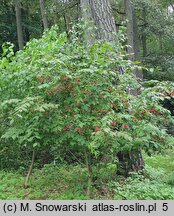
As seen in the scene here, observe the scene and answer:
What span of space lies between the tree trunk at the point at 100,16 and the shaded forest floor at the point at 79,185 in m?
2.45

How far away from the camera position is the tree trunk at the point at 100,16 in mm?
5332

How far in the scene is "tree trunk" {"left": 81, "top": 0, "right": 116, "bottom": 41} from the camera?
17.5 feet

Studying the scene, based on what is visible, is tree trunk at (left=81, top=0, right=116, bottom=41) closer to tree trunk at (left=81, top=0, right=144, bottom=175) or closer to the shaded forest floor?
tree trunk at (left=81, top=0, right=144, bottom=175)

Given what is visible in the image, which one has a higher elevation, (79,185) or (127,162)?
(127,162)

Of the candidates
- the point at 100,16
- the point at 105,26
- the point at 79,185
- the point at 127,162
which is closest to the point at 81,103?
the point at 79,185

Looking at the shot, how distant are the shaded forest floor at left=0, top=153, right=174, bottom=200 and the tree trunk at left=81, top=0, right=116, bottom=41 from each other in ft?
8.05

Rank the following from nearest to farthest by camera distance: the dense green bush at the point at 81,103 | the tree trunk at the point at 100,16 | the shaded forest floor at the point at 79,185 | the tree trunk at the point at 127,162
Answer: the dense green bush at the point at 81,103 < the shaded forest floor at the point at 79,185 < the tree trunk at the point at 127,162 < the tree trunk at the point at 100,16

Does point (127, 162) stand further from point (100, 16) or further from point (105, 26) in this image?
point (100, 16)

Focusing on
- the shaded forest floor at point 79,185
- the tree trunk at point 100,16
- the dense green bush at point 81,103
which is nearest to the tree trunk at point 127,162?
the shaded forest floor at point 79,185

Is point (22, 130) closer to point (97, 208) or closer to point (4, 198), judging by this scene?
point (4, 198)

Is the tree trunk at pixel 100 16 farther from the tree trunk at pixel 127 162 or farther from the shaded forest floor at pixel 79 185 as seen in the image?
the shaded forest floor at pixel 79 185

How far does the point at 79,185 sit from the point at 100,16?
3.03 meters

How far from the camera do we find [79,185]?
4305mm

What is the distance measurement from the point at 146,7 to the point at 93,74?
1023 cm
